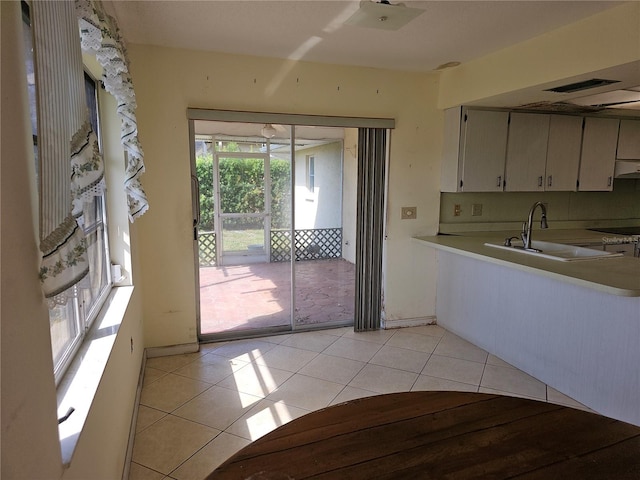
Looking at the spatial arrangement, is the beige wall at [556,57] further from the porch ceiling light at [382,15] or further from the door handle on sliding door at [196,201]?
the door handle on sliding door at [196,201]

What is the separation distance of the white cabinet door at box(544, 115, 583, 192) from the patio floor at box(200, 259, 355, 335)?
2.23 meters

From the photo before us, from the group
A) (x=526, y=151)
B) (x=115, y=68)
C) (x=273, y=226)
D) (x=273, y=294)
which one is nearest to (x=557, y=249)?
(x=526, y=151)

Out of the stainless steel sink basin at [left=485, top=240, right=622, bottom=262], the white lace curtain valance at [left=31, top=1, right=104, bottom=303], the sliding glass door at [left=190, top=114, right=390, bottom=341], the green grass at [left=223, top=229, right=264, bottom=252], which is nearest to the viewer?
the white lace curtain valance at [left=31, top=1, right=104, bottom=303]

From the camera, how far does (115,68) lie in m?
1.80

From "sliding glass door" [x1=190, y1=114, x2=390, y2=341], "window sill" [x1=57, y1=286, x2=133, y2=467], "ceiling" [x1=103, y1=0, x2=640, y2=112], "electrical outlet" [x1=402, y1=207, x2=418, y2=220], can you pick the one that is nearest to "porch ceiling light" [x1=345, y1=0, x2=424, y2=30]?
"ceiling" [x1=103, y1=0, x2=640, y2=112]

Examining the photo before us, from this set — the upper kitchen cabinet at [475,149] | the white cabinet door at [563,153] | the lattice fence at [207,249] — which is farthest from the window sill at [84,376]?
the white cabinet door at [563,153]

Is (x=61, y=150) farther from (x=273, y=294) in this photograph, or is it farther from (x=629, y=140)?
(x=629, y=140)

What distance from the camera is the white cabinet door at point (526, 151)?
390cm

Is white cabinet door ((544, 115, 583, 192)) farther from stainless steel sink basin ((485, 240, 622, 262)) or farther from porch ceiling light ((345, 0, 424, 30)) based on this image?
porch ceiling light ((345, 0, 424, 30))

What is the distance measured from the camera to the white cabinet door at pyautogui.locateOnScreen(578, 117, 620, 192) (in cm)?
417

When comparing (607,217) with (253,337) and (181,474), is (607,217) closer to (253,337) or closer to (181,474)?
(253,337)

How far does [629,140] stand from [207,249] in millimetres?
4497

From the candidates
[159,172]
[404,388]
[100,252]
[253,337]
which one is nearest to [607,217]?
[404,388]

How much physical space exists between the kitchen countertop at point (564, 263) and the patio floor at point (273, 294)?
38.4 inches
